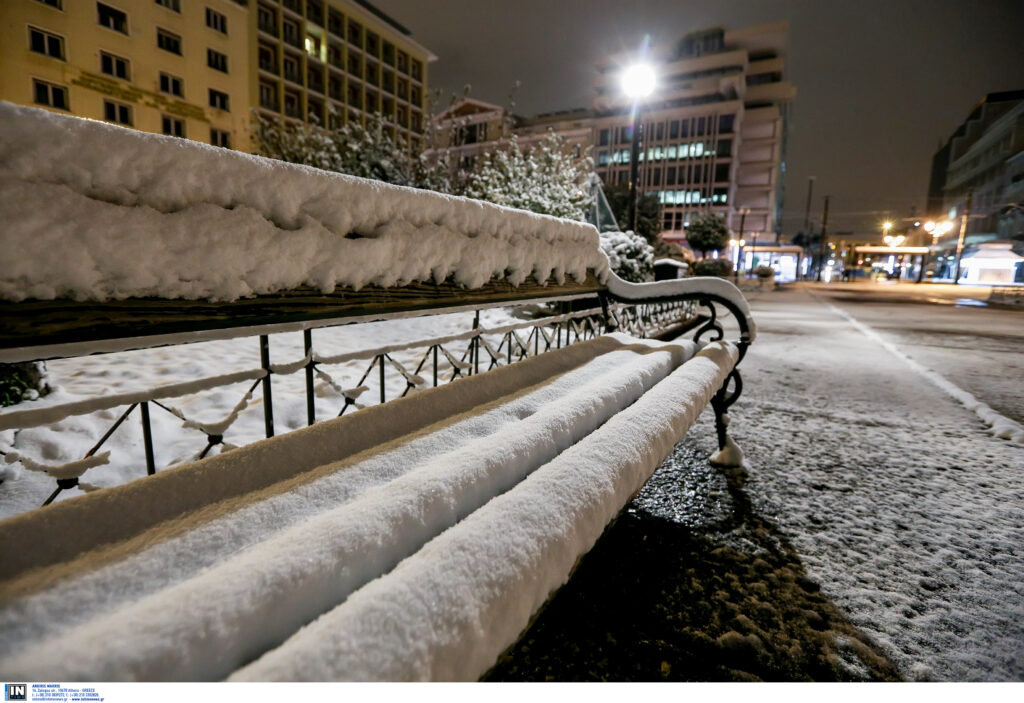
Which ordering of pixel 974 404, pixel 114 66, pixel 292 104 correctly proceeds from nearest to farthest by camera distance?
pixel 974 404 < pixel 114 66 < pixel 292 104

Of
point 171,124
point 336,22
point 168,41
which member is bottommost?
point 171,124

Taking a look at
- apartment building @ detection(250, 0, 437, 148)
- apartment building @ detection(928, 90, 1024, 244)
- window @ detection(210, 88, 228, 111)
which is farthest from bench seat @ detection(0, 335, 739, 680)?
apartment building @ detection(928, 90, 1024, 244)

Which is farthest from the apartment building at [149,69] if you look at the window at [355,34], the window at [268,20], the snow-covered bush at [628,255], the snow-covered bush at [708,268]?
the snow-covered bush at [708,268]

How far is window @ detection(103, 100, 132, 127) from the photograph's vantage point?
23125 millimetres

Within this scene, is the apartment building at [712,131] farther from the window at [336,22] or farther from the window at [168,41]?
the window at [168,41]

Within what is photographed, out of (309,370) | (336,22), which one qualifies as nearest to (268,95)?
(336,22)

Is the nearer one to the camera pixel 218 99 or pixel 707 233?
pixel 218 99

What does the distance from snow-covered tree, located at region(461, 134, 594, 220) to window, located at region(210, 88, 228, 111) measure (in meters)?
26.4

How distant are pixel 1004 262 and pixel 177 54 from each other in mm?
62463

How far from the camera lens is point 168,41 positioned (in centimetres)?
2503

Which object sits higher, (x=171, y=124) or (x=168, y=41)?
(x=168, y=41)

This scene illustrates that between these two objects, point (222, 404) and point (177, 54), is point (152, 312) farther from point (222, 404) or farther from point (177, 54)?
point (177, 54)

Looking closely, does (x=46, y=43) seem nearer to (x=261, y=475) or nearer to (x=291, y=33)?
(x=261, y=475)

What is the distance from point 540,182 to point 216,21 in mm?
29241
